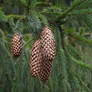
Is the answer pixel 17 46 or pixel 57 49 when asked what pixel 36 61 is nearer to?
pixel 17 46

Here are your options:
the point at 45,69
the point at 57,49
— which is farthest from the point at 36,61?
the point at 57,49

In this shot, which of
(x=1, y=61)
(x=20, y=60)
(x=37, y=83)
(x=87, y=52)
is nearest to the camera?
(x=20, y=60)

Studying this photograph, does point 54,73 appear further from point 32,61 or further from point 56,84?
point 32,61

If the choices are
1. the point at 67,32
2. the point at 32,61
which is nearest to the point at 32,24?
the point at 32,61

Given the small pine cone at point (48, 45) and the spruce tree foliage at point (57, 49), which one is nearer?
the small pine cone at point (48, 45)

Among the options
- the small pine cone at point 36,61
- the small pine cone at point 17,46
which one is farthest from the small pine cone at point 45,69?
the small pine cone at point 17,46

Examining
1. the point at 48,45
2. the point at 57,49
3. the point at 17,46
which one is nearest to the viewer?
the point at 48,45

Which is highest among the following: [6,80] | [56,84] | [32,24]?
[32,24]

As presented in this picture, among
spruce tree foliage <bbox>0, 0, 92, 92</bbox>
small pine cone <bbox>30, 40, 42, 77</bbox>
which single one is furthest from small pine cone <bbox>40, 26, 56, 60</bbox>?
spruce tree foliage <bbox>0, 0, 92, 92</bbox>

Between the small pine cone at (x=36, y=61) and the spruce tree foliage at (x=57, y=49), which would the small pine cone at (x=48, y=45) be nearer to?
the small pine cone at (x=36, y=61)
